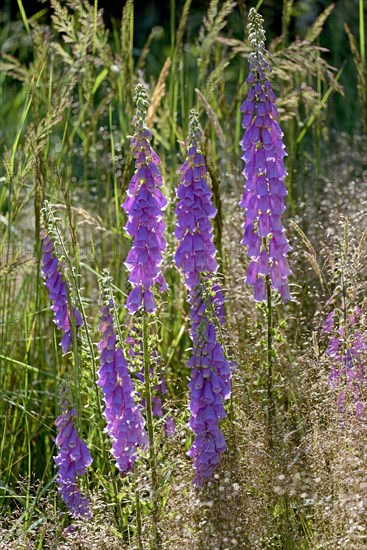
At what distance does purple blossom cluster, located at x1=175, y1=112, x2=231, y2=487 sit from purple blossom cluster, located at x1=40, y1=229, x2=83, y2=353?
0.35m

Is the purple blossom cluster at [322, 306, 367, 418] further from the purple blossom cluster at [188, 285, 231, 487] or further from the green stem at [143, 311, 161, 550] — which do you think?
the green stem at [143, 311, 161, 550]

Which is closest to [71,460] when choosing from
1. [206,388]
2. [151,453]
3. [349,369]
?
[151,453]

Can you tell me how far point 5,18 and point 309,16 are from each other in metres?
2.87

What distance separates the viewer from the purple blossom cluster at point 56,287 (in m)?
2.72

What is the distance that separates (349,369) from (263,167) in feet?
2.12

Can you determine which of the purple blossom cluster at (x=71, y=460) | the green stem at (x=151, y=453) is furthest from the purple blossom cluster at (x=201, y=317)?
the purple blossom cluster at (x=71, y=460)

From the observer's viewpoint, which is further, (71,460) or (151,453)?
(71,460)

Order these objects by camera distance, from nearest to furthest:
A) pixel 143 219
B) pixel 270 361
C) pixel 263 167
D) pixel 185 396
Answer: pixel 143 219, pixel 263 167, pixel 270 361, pixel 185 396

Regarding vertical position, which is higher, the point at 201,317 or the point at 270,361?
the point at 201,317

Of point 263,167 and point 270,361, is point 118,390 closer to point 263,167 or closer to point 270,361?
point 270,361

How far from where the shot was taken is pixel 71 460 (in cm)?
273

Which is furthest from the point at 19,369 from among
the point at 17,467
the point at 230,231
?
the point at 230,231

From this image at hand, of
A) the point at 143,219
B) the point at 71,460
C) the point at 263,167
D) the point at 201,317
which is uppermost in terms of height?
the point at 263,167

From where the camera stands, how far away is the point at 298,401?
2.81 metres
